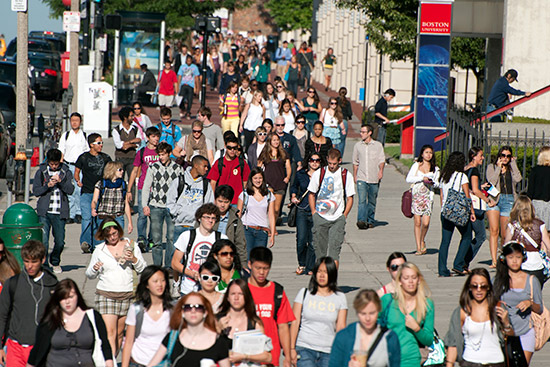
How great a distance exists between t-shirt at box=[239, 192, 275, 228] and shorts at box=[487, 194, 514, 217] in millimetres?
3227

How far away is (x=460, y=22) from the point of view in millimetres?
25609

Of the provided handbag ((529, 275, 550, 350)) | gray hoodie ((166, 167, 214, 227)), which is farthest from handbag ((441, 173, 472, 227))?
handbag ((529, 275, 550, 350))

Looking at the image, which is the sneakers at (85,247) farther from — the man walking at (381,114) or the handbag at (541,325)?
the man walking at (381,114)

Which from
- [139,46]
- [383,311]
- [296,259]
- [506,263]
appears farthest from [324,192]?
[139,46]

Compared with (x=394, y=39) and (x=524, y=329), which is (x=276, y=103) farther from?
(x=524, y=329)

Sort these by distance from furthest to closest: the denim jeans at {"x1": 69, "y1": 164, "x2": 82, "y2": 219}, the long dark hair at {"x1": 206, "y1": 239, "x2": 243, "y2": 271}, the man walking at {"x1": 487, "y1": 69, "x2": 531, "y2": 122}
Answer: the man walking at {"x1": 487, "y1": 69, "x2": 531, "y2": 122}, the denim jeans at {"x1": 69, "y1": 164, "x2": 82, "y2": 219}, the long dark hair at {"x1": 206, "y1": 239, "x2": 243, "y2": 271}

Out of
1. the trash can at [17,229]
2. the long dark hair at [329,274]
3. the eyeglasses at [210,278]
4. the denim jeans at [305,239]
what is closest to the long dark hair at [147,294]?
the eyeglasses at [210,278]

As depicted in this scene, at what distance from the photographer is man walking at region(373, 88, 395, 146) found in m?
24.2

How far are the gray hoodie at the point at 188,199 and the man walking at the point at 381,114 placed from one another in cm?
1226

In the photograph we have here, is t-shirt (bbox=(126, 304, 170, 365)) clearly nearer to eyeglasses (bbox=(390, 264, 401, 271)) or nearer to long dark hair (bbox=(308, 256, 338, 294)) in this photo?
long dark hair (bbox=(308, 256, 338, 294))

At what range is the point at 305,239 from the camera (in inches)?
532

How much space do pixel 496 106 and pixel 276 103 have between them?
4.61 m

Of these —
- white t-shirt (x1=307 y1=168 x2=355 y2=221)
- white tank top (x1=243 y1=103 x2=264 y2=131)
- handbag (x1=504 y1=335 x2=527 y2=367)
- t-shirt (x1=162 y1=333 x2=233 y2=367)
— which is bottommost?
handbag (x1=504 y1=335 x2=527 y2=367)

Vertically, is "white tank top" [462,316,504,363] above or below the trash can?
below
